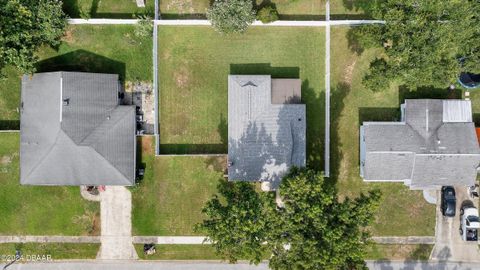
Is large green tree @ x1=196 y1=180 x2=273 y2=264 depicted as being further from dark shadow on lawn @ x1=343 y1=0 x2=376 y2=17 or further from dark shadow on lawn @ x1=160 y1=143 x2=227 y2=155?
dark shadow on lawn @ x1=343 y1=0 x2=376 y2=17

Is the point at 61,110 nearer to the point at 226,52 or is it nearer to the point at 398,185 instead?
the point at 226,52

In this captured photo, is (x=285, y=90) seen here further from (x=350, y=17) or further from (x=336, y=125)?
(x=350, y=17)

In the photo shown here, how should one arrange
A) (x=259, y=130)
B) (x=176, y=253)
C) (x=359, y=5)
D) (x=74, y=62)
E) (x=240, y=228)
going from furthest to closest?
(x=176, y=253)
(x=359, y=5)
(x=74, y=62)
(x=259, y=130)
(x=240, y=228)

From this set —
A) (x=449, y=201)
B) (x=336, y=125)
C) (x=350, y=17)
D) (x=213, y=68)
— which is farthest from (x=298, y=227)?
(x=350, y=17)

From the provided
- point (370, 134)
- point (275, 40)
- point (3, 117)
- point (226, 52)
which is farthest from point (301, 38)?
point (3, 117)

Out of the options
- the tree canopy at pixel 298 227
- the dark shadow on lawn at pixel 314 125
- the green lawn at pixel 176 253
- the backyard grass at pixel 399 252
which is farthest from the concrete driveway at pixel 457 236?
the green lawn at pixel 176 253

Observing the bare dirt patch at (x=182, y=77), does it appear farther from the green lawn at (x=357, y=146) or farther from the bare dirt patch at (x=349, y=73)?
the bare dirt patch at (x=349, y=73)
